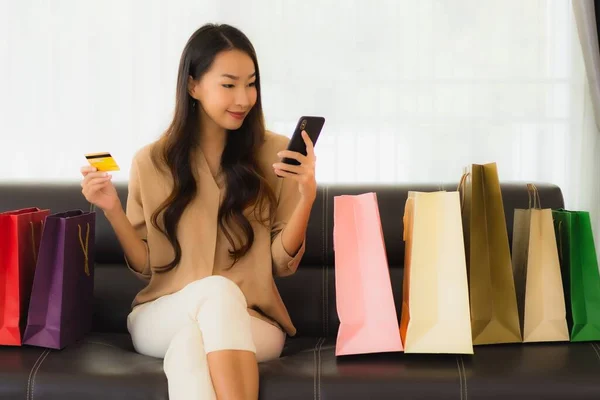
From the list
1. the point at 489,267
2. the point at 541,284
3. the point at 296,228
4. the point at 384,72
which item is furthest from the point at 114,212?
the point at 384,72

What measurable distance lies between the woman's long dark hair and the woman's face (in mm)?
25

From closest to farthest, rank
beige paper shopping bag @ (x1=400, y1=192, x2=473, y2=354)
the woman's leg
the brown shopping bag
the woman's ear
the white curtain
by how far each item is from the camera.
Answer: the woman's leg < beige paper shopping bag @ (x1=400, y1=192, x2=473, y2=354) < the brown shopping bag < the woman's ear < the white curtain

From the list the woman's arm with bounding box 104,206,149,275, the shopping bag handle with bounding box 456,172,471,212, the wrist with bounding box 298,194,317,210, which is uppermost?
the shopping bag handle with bounding box 456,172,471,212

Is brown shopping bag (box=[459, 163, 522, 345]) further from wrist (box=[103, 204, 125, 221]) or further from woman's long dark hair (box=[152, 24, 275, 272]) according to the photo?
wrist (box=[103, 204, 125, 221])

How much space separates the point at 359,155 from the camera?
2998 mm

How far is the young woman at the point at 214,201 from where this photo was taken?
1942mm

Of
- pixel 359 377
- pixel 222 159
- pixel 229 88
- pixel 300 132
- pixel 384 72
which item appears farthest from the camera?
pixel 384 72

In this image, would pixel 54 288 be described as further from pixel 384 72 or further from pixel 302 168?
pixel 384 72

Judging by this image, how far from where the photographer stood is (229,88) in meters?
2.01

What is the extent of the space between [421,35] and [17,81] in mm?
1646

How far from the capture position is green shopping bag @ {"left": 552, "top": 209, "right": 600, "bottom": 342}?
199 cm

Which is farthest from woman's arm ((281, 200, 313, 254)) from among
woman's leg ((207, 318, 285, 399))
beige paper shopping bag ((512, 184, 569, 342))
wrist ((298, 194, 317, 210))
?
beige paper shopping bag ((512, 184, 569, 342))

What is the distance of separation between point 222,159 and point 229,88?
227mm

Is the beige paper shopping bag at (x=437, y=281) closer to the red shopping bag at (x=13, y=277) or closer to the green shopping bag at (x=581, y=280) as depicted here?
the green shopping bag at (x=581, y=280)
